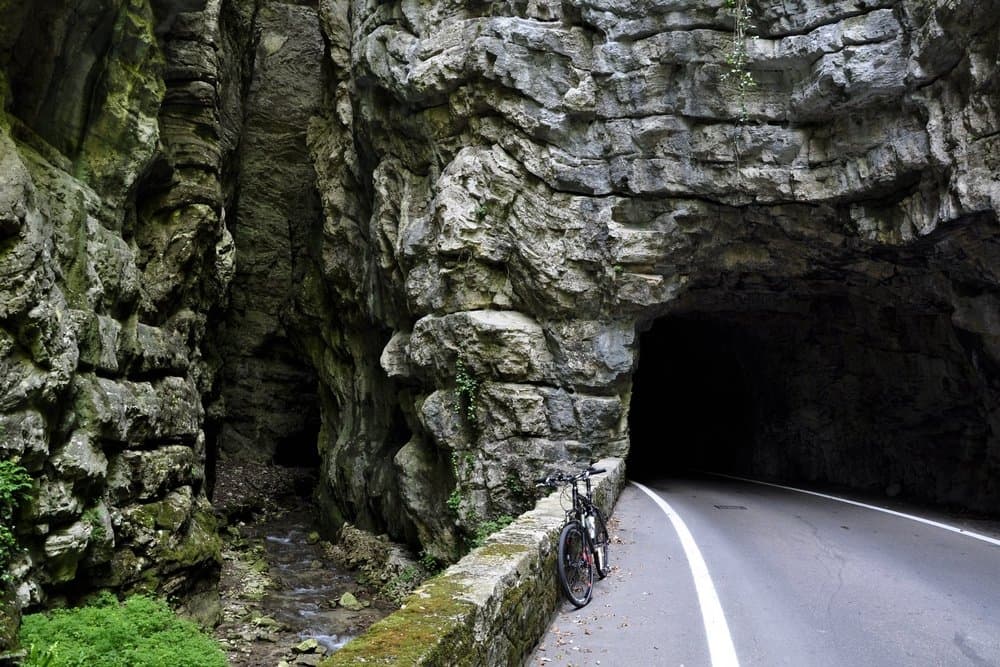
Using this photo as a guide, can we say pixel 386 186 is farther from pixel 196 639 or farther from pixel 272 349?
pixel 272 349

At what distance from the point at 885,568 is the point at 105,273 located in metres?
12.9

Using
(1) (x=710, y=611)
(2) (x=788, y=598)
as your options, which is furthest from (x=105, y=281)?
(2) (x=788, y=598)

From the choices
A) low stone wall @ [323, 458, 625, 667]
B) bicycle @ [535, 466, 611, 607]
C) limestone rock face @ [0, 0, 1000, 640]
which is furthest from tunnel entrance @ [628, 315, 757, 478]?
low stone wall @ [323, 458, 625, 667]

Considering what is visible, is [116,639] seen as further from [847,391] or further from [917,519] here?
[847,391]

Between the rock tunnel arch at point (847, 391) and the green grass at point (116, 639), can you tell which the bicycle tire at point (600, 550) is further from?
the rock tunnel arch at point (847, 391)

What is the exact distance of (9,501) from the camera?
7969 millimetres

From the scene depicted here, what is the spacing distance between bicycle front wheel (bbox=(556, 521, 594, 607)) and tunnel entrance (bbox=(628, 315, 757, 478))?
1551 cm

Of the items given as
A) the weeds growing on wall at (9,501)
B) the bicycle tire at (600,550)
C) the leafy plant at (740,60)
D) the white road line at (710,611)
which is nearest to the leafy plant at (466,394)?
the white road line at (710,611)

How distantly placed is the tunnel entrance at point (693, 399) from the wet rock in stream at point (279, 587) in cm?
1044

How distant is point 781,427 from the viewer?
22.8 metres

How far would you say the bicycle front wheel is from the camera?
235 inches

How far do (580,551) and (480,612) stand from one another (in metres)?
2.72

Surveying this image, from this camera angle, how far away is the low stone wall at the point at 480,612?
323 cm

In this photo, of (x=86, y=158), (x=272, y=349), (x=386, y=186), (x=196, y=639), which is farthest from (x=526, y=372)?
(x=272, y=349)
